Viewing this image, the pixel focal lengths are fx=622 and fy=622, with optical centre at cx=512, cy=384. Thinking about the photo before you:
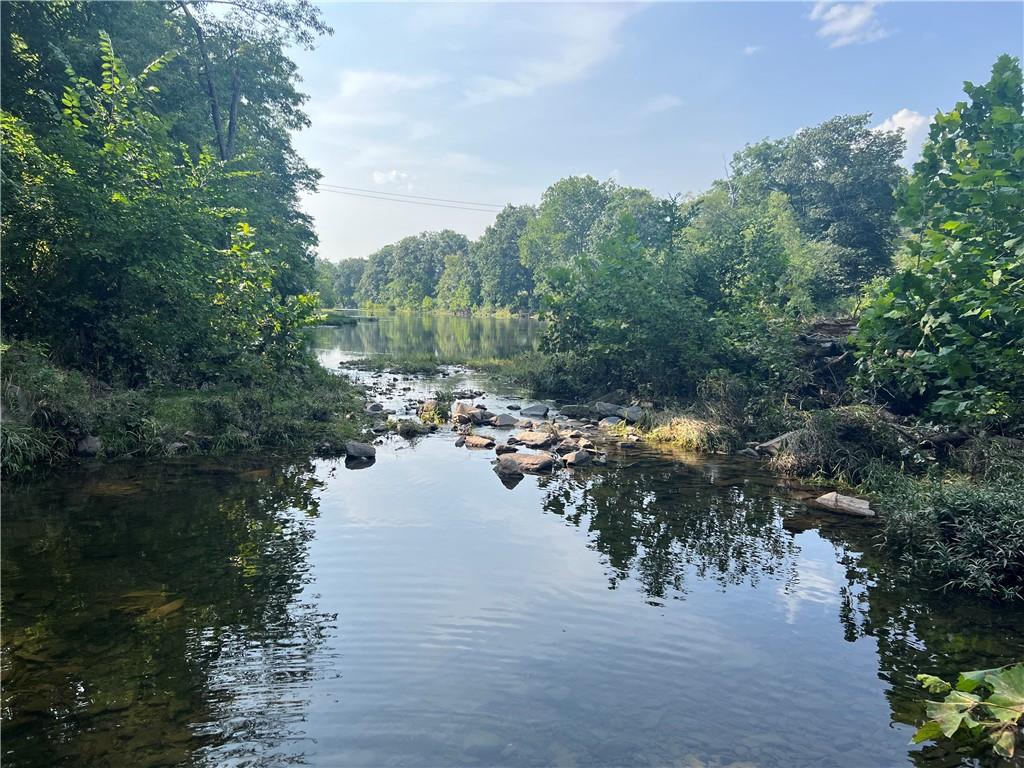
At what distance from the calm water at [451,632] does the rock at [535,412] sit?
29.3ft

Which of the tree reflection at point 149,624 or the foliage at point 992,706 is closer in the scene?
the foliage at point 992,706

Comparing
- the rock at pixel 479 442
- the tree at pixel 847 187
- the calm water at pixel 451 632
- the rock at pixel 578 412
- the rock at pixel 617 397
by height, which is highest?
the tree at pixel 847 187

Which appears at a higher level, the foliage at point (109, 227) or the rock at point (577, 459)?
the foliage at point (109, 227)

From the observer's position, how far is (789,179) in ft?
172

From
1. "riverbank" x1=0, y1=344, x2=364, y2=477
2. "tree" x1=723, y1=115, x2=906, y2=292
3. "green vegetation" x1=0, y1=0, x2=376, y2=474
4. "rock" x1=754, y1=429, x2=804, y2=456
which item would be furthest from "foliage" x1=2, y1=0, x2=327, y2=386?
"tree" x1=723, y1=115, x2=906, y2=292

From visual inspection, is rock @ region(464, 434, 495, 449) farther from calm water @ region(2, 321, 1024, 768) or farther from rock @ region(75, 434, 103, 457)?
rock @ region(75, 434, 103, 457)

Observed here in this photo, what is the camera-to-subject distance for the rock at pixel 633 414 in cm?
1832

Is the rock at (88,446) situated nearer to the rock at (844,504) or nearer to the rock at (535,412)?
the rock at (535,412)

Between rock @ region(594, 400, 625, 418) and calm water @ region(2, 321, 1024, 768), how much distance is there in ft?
27.3

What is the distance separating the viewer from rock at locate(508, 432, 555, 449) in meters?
15.8

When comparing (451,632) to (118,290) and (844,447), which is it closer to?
(844,447)

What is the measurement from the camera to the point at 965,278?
1129cm

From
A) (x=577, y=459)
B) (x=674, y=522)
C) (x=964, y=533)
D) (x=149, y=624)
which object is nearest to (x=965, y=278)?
(x=964, y=533)

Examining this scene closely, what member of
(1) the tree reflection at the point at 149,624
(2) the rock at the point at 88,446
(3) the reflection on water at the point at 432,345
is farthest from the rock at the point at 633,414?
(3) the reflection on water at the point at 432,345
